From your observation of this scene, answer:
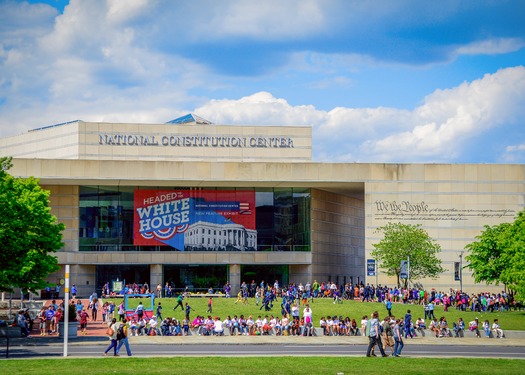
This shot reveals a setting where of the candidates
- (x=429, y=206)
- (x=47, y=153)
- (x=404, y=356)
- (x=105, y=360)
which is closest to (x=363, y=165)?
(x=429, y=206)

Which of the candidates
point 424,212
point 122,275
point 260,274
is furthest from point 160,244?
point 424,212

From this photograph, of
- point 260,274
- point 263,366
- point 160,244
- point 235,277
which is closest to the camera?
point 263,366

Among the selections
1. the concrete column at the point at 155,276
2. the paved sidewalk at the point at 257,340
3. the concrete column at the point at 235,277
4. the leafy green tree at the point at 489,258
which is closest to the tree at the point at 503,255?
the leafy green tree at the point at 489,258

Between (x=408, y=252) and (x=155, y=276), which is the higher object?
(x=408, y=252)

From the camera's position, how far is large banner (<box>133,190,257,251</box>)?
272 ft

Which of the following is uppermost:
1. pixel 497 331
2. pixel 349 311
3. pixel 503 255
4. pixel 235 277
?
pixel 503 255

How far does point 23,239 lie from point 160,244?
3792 centimetres

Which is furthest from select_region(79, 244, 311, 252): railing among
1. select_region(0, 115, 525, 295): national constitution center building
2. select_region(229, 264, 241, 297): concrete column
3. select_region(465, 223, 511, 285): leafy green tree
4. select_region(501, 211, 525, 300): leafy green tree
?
select_region(501, 211, 525, 300): leafy green tree

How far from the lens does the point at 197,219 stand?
83.4m

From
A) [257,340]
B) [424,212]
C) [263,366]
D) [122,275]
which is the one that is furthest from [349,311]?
[122,275]

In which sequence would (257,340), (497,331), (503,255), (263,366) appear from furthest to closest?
1. (503,255)
2. (497,331)
3. (257,340)
4. (263,366)

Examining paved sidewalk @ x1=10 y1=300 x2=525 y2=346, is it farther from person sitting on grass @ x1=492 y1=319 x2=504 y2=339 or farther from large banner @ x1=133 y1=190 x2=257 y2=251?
large banner @ x1=133 y1=190 x2=257 y2=251

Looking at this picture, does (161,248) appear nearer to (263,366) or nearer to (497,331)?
(497,331)

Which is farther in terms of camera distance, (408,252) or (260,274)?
(260,274)
